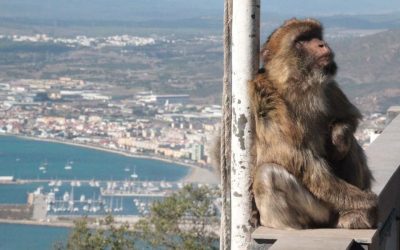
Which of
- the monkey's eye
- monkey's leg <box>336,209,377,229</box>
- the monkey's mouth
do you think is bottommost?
monkey's leg <box>336,209,377,229</box>

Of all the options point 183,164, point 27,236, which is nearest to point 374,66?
point 27,236

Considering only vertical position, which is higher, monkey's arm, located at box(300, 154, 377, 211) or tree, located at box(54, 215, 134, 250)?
monkey's arm, located at box(300, 154, 377, 211)

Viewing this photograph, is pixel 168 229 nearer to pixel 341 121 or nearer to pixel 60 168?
pixel 341 121

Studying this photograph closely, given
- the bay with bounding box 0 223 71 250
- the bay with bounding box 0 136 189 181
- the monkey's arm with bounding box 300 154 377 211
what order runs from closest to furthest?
the monkey's arm with bounding box 300 154 377 211
the bay with bounding box 0 223 71 250
the bay with bounding box 0 136 189 181

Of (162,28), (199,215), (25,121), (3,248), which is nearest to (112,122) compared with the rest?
(25,121)

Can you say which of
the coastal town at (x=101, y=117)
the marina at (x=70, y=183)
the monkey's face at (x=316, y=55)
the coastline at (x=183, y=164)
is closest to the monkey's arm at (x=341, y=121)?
the monkey's face at (x=316, y=55)

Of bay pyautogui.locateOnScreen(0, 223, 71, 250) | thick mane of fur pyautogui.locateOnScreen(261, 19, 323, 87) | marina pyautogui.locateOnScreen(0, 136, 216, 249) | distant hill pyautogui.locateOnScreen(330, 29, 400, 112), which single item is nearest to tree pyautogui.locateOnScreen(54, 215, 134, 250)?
thick mane of fur pyautogui.locateOnScreen(261, 19, 323, 87)

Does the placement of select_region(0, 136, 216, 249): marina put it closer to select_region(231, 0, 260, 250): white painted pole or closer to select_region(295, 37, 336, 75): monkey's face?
select_region(295, 37, 336, 75): monkey's face

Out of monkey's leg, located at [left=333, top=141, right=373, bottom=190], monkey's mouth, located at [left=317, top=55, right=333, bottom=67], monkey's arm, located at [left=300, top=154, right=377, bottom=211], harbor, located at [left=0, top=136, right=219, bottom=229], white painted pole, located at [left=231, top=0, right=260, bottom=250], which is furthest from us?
harbor, located at [left=0, top=136, right=219, bottom=229]

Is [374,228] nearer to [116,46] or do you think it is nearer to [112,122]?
[112,122]
